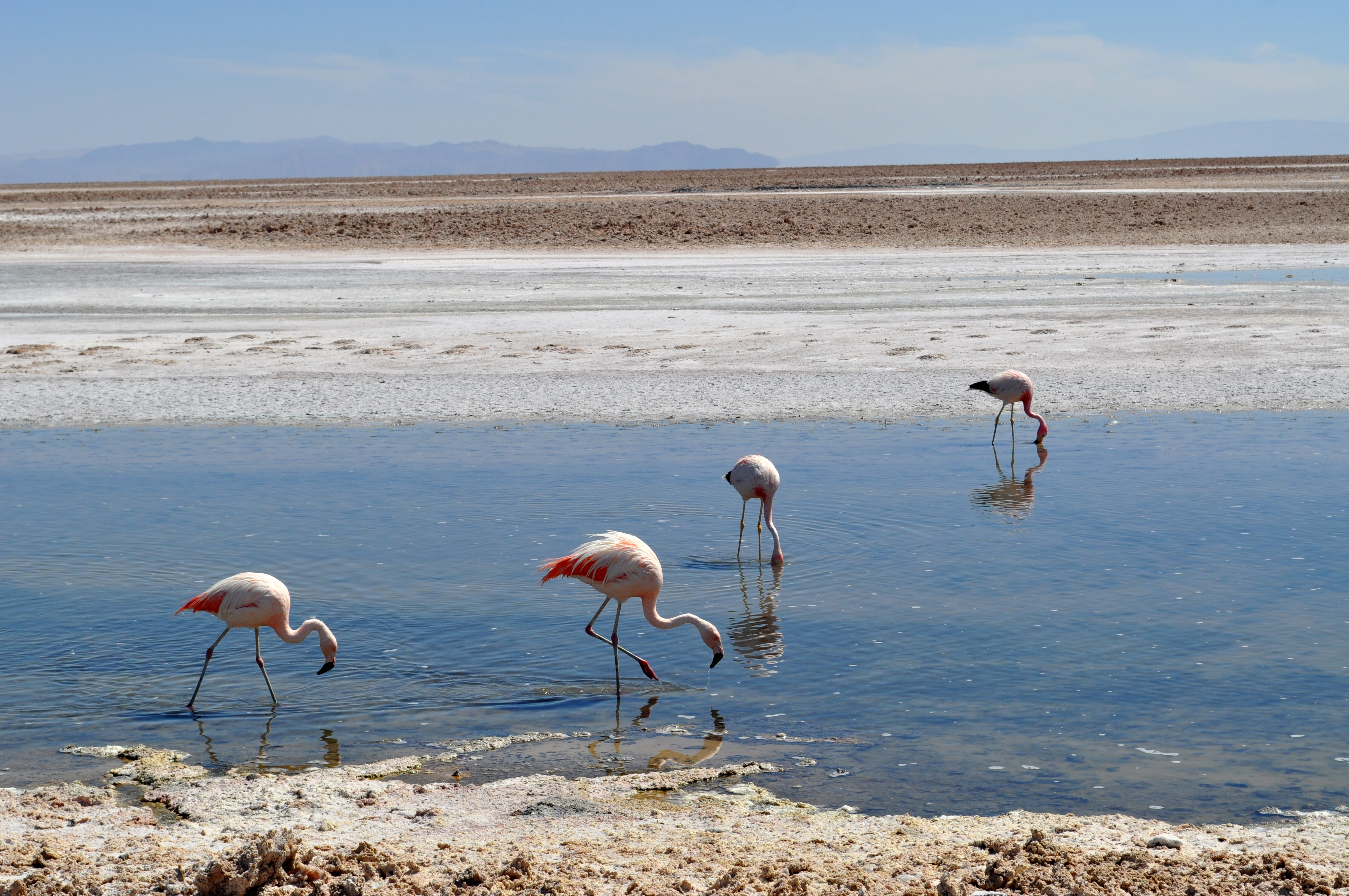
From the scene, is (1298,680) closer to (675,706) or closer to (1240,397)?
(675,706)

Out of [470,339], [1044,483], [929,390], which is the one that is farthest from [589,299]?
[1044,483]

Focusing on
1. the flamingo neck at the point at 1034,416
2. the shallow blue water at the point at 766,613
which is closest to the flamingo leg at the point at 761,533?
the shallow blue water at the point at 766,613

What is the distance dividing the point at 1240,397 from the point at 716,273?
15.0m

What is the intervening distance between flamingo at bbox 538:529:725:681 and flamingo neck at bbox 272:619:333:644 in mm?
1216

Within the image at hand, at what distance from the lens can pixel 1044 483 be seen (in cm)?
1107

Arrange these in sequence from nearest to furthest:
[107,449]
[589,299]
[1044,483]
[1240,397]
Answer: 1. [1044,483]
2. [107,449]
3. [1240,397]
4. [589,299]

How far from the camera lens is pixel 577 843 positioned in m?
4.91

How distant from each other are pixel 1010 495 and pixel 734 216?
32902mm

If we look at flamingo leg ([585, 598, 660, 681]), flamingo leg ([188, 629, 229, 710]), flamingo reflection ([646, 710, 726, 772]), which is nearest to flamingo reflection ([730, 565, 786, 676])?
flamingo leg ([585, 598, 660, 681])

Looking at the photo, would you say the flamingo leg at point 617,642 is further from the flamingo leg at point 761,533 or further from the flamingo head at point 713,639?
the flamingo leg at point 761,533

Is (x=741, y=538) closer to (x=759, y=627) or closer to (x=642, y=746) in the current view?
(x=759, y=627)

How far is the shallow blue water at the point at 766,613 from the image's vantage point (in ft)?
19.2

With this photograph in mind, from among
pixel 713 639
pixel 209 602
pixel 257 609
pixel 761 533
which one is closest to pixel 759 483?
pixel 761 533

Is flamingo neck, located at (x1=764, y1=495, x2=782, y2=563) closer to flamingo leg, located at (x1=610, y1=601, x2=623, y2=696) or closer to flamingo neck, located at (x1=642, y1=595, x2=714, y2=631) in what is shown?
flamingo neck, located at (x1=642, y1=595, x2=714, y2=631)
